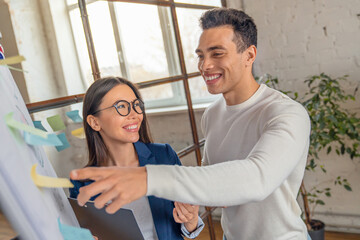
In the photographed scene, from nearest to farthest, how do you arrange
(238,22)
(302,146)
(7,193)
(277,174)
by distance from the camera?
(7,193) < (277,174) < (302,146) < (238,22)

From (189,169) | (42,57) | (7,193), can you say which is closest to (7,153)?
(7,193)

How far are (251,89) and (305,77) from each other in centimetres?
158

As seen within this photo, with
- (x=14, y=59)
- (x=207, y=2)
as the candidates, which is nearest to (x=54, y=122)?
(x=14, y=59)

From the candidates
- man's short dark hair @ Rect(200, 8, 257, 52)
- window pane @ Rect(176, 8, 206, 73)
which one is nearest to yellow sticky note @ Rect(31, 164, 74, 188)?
man's short dark hair @ Rect(200, 8, 257, 52)

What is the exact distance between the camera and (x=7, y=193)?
1.15 ft

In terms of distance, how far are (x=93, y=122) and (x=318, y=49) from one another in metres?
1.92

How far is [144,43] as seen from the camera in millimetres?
1820

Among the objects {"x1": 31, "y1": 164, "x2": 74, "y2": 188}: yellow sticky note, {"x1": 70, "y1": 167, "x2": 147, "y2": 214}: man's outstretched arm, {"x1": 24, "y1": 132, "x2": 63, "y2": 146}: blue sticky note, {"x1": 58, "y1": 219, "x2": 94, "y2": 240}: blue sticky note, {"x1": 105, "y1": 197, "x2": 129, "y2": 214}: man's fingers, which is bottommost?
{"x1": 58, "y1": 219, "x2": 94, "y2": 240}: blue sticky note

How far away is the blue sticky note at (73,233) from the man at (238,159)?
0.05 m

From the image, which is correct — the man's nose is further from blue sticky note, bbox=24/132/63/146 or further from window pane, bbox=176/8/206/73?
window pane, bbox=176/8/206/73

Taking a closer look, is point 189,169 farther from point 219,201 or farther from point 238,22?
point 238,22

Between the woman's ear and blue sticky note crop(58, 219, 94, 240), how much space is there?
61cm

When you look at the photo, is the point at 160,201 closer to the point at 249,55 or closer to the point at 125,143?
the point at 125,143

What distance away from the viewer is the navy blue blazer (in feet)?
3.40
